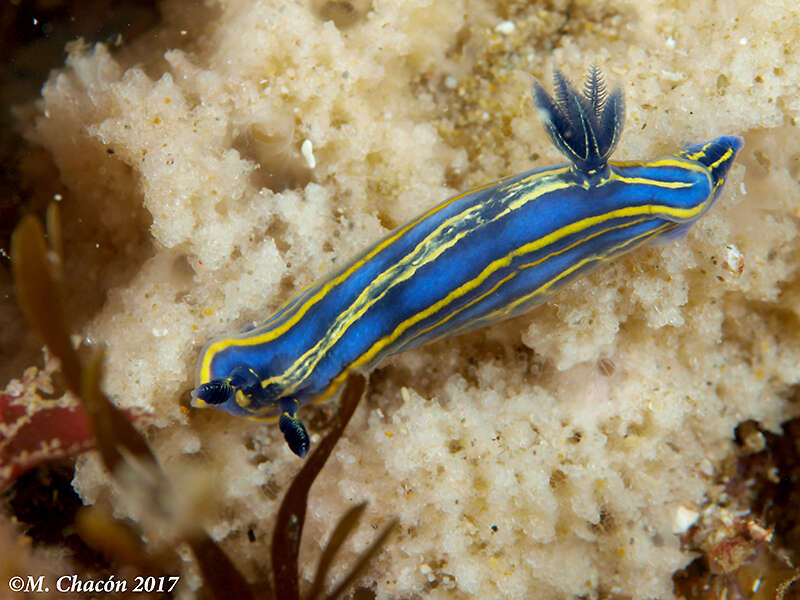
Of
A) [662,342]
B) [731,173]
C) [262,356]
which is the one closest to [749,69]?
[731,173]

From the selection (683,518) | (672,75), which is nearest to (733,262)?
(672,75)

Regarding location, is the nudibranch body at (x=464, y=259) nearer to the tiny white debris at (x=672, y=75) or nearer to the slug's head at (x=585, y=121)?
the slug's head at (x=585, y=121)

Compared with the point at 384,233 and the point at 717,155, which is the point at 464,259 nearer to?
the point at 384,233

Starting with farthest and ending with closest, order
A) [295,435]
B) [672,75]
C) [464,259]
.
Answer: [672,75], [464,259], [295,435]

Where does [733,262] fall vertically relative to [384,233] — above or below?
below

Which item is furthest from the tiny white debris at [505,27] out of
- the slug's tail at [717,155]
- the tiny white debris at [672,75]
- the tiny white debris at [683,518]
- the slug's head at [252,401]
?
the tiny white debris at [683,518]

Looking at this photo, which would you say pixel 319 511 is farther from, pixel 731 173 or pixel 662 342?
pixel 731 173

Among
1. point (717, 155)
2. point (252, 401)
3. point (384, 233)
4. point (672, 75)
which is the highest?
point (384, 233)
